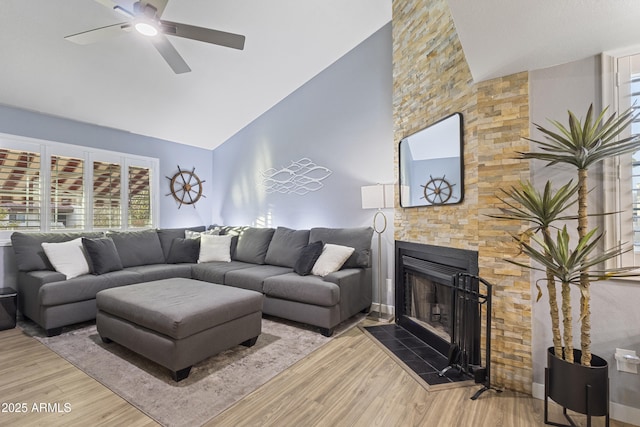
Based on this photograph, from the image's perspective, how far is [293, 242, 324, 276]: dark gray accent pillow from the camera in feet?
11.6

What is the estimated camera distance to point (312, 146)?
4629 millimetres

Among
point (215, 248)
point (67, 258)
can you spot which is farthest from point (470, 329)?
point (67, 258)

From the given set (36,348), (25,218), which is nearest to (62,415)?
(36,348)

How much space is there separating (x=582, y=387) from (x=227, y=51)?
4.37m

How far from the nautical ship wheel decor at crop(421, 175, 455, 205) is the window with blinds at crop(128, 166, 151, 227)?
4.33 metres

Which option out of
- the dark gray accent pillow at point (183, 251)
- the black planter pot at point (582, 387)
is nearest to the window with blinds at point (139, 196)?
the dark gray accent pillow at point (183, 251)

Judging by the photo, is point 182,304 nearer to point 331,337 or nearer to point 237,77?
point 331,337

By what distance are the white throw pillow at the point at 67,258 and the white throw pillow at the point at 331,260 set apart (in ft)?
8.49

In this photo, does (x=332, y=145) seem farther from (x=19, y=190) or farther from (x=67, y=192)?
(x=19, y=190)

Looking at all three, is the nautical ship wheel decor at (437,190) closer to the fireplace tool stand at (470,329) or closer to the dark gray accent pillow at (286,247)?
the fireplace tool stand at (470,329)

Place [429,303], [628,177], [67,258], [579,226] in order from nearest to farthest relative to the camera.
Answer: [579,226] → [628,177] → [429,303] → [67,258]

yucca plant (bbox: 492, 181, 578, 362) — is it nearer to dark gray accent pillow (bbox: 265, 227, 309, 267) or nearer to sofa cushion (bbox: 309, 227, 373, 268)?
sofa cushion (bbox: 309, 227, 373, 268)

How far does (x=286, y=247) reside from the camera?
422cm

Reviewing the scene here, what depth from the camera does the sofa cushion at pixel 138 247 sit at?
4180mm
